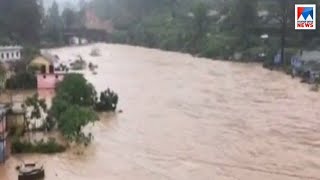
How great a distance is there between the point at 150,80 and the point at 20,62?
6.56 meters

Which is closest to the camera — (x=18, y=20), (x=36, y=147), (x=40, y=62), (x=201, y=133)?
(x=36, y=147)

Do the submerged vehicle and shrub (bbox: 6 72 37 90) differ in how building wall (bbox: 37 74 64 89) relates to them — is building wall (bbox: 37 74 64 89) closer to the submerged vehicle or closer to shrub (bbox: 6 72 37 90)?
shrub (bbox: 6 72 37 90)

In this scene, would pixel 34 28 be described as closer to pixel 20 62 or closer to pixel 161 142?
pixel 20 62

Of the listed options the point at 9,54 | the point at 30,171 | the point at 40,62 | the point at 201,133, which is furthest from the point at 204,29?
the point at 30,171

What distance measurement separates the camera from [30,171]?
13.8 metres

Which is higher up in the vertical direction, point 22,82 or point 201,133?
point 22,82

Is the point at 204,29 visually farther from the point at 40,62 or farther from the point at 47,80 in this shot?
the point at 47,80

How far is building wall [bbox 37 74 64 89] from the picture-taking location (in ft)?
87.2

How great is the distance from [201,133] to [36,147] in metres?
5.14

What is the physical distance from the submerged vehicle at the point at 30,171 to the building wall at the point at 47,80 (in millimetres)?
12398

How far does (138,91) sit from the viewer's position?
1059 inches

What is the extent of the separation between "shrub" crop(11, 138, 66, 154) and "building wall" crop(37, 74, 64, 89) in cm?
1038

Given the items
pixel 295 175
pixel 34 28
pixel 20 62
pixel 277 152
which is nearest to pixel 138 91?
pixel 20 62

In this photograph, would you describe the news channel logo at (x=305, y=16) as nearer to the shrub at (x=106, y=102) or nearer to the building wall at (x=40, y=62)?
the building wall at (x=40, y=62)
